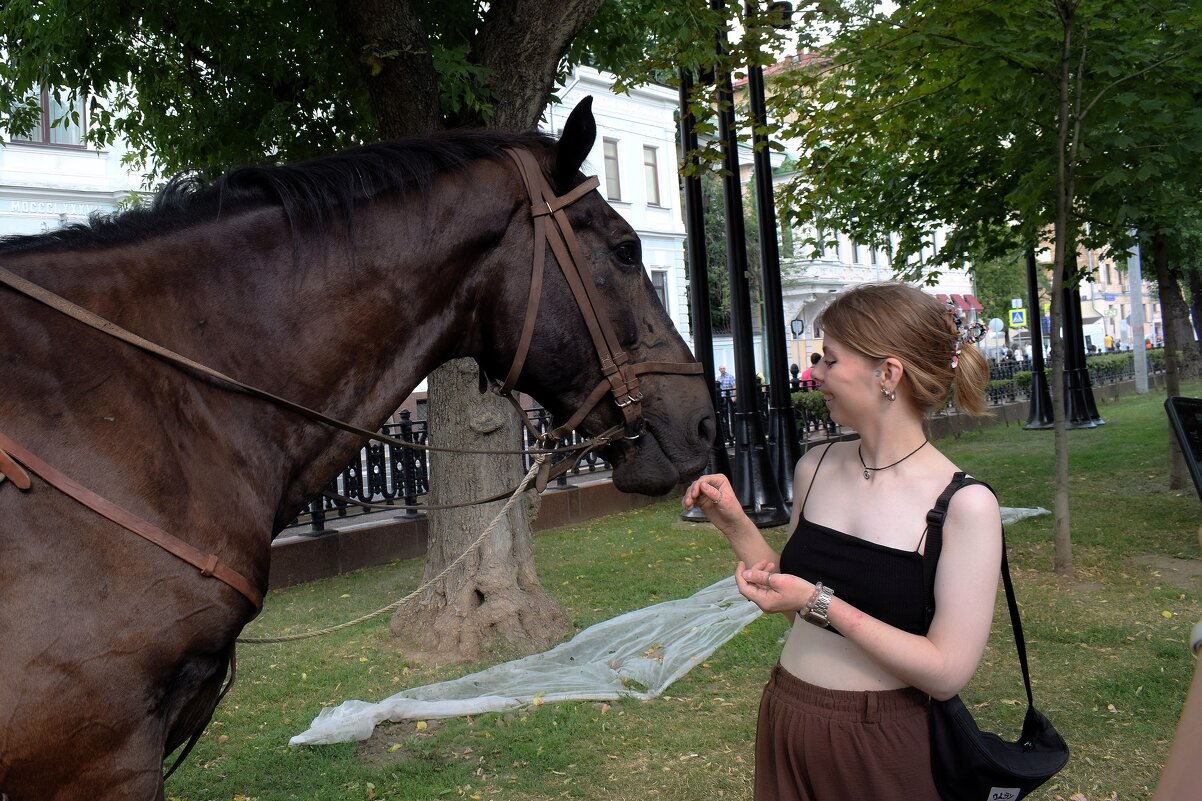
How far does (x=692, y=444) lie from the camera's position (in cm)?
252

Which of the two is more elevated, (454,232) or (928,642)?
(454,232)

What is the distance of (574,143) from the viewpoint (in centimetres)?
240

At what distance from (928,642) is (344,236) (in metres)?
1.68

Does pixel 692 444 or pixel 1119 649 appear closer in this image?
pixel 692 444

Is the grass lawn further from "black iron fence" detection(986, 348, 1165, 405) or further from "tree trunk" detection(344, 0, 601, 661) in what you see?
"black iron fence" detection(986, 348, 1165, 405)

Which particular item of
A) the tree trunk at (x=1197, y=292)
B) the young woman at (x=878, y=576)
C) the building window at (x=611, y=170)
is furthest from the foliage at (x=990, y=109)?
the building window at (x=611, y=170)

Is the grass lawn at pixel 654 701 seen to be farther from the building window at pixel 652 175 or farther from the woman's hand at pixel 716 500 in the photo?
the building window at pixel 652 175

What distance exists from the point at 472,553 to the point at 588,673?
1.28 metres

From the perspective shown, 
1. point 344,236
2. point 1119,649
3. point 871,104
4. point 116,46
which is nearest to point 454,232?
point 344,236

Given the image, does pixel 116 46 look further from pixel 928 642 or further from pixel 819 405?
pixel 819 405

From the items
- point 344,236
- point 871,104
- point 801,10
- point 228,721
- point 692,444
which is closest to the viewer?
point 344,236

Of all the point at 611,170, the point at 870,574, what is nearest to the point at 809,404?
the point at 870,574

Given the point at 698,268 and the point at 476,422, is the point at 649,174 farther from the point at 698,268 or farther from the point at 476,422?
the point at 476,422

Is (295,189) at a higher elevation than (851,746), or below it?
higher
